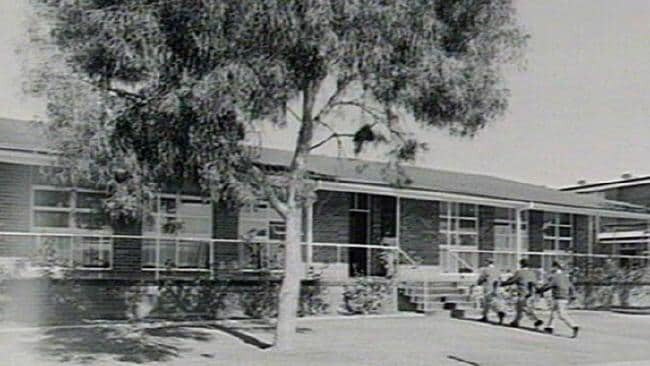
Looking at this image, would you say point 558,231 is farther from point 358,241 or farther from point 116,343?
point 116,343

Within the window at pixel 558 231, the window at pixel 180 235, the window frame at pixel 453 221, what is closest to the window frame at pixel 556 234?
the window at pixel 558 231

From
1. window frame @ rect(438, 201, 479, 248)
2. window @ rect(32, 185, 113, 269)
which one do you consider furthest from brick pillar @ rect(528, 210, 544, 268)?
window @ rect(32, 185, 113, 269)

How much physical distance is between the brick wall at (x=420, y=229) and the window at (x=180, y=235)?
705cm

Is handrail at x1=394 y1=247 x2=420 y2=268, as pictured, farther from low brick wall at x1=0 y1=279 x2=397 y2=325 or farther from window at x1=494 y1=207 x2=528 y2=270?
window at x1=494 y1=207 x2=528 y2=270

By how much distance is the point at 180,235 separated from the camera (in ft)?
72.5

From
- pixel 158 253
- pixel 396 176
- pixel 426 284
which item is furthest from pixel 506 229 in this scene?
pixel 396 176

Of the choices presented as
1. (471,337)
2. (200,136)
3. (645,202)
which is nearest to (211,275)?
(471,337)

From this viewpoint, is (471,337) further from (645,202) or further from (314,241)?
(645,202)

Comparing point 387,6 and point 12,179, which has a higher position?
point 387,6

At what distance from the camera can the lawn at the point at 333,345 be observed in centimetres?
1523

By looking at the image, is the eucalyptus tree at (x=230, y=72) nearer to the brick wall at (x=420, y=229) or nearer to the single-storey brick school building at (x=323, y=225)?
the single-storey brick school building at (x=323, y=225)

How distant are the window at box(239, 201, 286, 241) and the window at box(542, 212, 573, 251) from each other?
11.5 meters

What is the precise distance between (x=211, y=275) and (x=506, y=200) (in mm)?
10702

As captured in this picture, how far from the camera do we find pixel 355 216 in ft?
89.5
